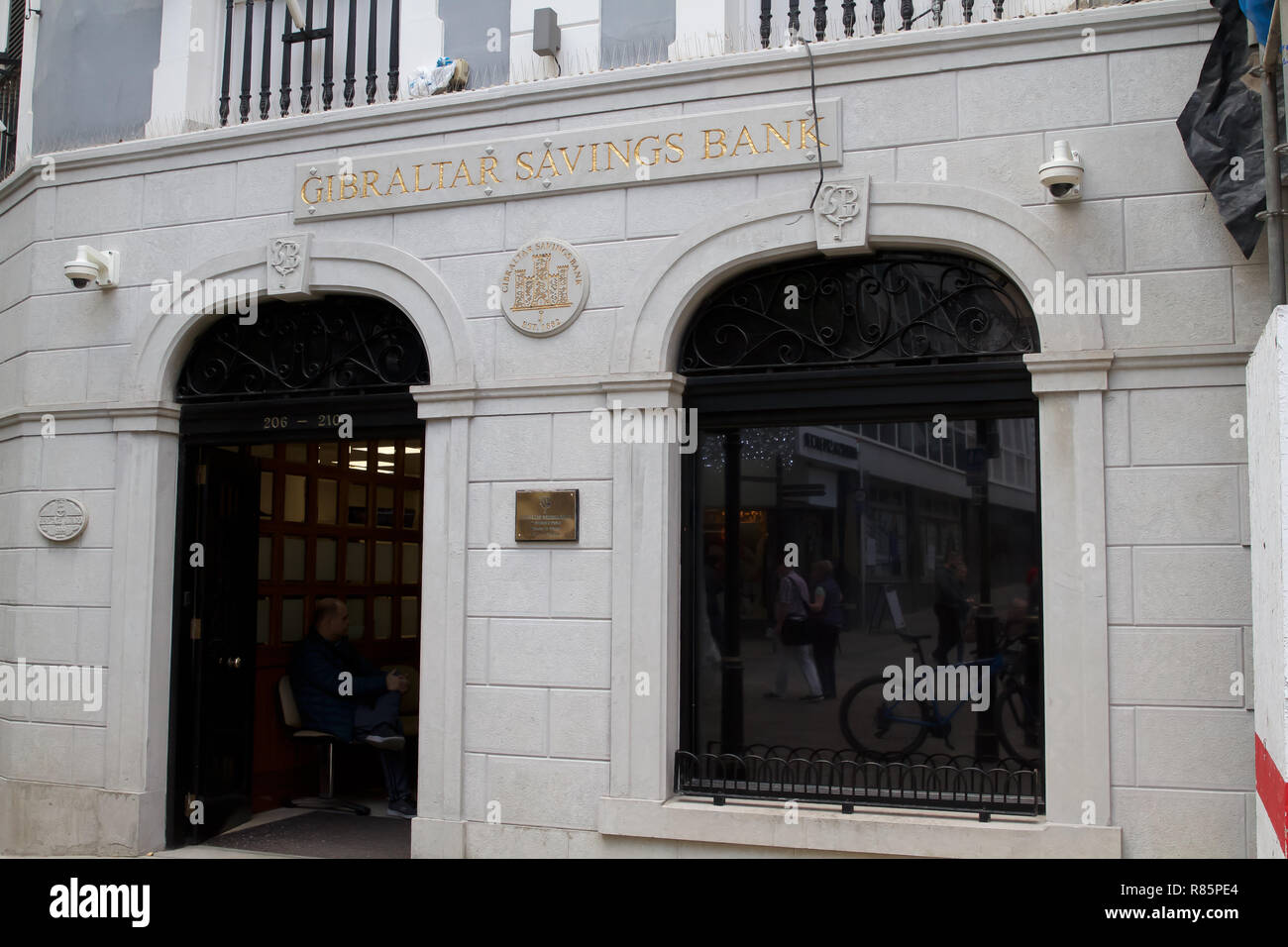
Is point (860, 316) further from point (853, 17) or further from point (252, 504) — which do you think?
point (252, 504)

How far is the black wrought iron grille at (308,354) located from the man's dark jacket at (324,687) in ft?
7.15

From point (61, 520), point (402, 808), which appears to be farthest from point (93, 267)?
point (402, 808)

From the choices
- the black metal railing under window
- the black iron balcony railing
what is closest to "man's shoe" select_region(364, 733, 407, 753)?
the black metal railing under window

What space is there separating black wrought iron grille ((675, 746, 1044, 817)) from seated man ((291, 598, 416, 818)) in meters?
2.93

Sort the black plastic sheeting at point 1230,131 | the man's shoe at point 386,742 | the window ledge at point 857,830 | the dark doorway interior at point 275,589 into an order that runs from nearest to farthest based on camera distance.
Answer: the black plastic sheeting at point 1230,131 < the window ledge at point 857,830 < the dark doorway interior at point 275,589 < the man's shoe at point 386,742

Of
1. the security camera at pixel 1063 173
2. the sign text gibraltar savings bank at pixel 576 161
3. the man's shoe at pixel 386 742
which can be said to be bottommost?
the man's shoe at pixel 386 742

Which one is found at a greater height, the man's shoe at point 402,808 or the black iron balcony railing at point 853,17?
the black iron balcony railing at point 853,17

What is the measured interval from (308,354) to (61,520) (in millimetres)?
2093

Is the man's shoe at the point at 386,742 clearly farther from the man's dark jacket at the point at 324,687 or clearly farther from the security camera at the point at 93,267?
the security camera at the point at 93,267

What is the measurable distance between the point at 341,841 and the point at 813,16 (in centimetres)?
632

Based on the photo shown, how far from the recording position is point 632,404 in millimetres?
6953

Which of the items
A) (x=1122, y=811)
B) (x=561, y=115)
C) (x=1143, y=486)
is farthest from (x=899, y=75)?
(x=1122, y=811)

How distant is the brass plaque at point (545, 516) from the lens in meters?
7.02

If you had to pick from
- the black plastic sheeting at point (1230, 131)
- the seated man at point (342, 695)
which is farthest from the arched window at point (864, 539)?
the seated man at point (342, 695)
